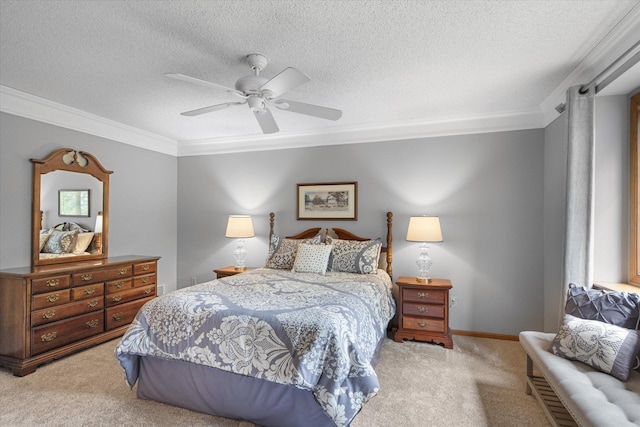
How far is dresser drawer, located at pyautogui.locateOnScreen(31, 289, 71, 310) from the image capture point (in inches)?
112

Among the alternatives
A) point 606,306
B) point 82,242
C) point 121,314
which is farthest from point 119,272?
point 606,306

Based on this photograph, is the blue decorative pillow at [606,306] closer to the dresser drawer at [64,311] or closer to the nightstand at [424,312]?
the nightstand at [424,312]

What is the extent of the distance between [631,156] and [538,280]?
1588 millimetres

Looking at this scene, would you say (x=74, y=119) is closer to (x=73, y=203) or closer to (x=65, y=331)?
(x=73, y=203)

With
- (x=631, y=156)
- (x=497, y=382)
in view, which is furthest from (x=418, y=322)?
(x=631, y=156)

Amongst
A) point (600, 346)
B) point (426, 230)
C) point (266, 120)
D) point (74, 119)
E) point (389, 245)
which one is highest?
point (74, 119)

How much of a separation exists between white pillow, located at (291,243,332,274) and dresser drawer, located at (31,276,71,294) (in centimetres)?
226

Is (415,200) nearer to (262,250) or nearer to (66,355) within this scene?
(262,250)

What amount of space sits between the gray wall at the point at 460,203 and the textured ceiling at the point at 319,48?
61 centimetres

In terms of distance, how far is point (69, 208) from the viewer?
3.63 meters

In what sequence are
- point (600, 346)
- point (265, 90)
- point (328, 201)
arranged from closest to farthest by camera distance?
1. point (600, 346)
2. point (265, 90)
3. point (328, 201)

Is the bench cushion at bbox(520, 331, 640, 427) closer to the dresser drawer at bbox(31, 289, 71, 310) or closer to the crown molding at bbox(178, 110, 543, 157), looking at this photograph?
the crown molding at bbox(178, 110, 543, 157)

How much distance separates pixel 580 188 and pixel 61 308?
15.5 ft

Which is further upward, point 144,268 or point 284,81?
point 284,81
